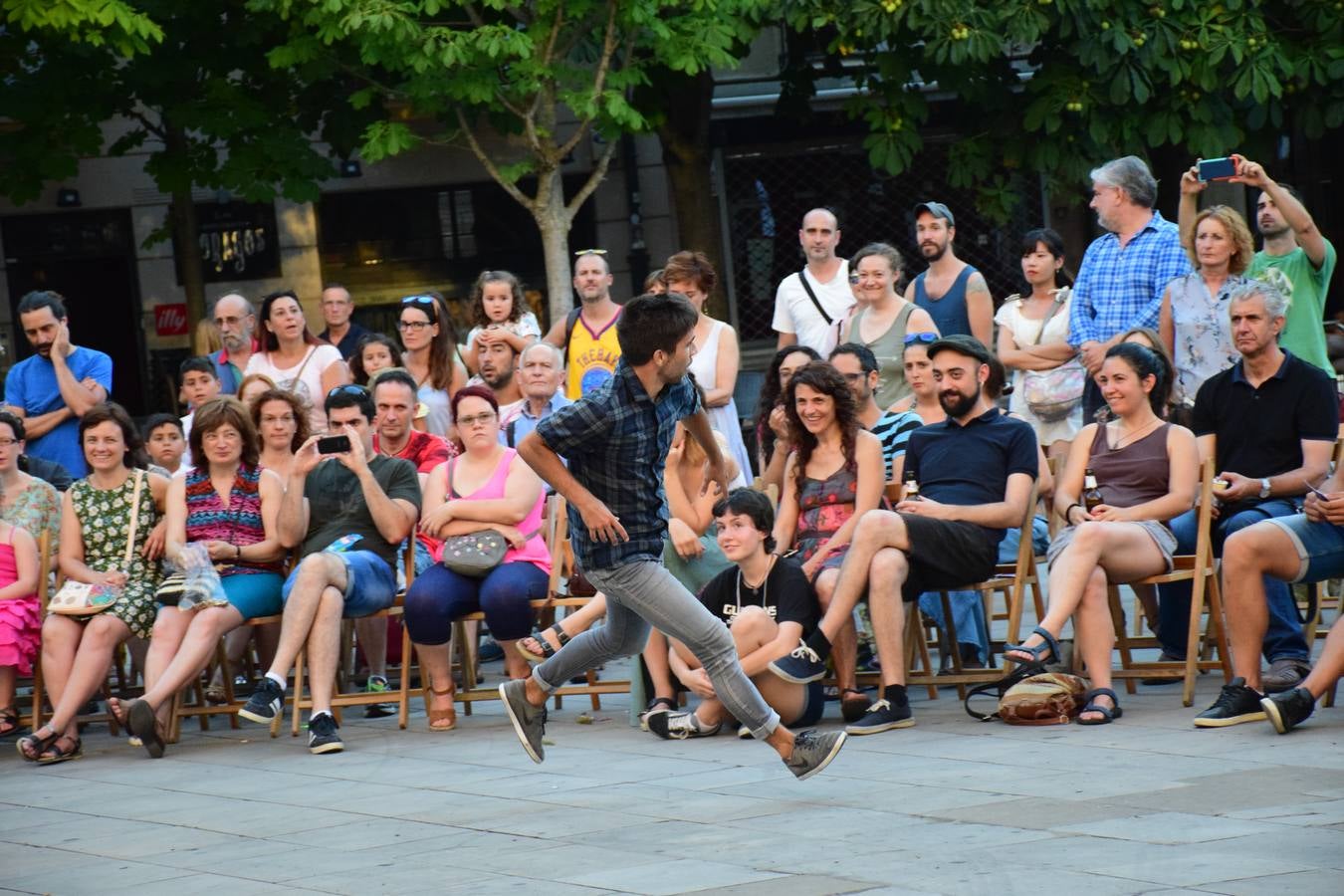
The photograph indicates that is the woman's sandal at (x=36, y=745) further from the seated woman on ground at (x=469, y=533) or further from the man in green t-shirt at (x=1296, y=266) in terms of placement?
the man in green t-shirt at (x=1296, y=266)

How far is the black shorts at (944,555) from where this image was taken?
827 centimetres

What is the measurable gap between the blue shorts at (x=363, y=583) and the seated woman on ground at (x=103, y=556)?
30.0 inches

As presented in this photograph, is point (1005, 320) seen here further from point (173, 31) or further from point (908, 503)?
point (173, 31)

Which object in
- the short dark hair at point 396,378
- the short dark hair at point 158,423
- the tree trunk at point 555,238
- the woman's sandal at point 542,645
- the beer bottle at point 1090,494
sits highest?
the tree trunk at point 555,238

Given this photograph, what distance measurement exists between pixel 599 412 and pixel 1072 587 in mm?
2367

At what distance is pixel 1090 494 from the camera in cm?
849

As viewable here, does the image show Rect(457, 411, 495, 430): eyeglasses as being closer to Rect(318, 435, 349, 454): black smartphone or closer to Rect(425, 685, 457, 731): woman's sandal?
Rect(318, 435, 349, 454): black smartphone

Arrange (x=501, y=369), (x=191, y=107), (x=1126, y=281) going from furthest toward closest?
(x=191, y=107)
(x=501, y=369)
(x=1126, y=281)

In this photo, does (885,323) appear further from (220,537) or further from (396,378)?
(220,537)

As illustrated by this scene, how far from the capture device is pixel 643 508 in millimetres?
6988

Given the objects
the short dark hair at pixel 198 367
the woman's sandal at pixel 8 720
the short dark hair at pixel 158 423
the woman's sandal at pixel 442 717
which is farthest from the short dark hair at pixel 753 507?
the short dark hair at pixel 198 367

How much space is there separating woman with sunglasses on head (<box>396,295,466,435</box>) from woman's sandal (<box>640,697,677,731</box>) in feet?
9.54

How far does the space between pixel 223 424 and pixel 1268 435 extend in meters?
4.89

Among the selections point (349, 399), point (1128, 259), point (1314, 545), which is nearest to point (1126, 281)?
point (1128, 259)
